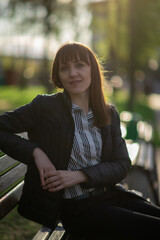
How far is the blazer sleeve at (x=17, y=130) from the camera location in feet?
7.19

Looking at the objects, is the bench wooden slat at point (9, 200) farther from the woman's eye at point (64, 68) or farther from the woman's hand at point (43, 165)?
the woman's eye at point (64, 68)

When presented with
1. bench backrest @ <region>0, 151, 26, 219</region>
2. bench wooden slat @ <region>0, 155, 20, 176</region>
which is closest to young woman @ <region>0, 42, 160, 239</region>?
bench backrest @ <region>0, 151, 26, 219</region>

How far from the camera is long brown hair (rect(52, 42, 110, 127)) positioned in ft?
7.75

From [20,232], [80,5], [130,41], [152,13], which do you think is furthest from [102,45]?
[20,232]

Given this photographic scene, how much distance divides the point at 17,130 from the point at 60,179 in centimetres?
45

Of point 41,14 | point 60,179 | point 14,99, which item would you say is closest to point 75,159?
point 60,179

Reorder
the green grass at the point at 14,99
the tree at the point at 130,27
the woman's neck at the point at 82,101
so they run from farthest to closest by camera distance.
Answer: the green grass at the point at 14,99
the tree at the point at 130,27
the woman's neck at the point at 82,101

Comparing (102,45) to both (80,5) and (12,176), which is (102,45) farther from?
(12,176)

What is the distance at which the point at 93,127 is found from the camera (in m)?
2.43

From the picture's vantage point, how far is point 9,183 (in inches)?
96.8

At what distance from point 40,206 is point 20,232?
127cm

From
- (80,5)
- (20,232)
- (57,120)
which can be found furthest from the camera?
(80,5)

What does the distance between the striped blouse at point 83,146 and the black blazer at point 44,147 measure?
0.17 ft

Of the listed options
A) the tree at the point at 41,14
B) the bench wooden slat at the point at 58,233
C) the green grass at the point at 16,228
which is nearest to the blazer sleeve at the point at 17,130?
the bench wooden slat at the point at 58,233
